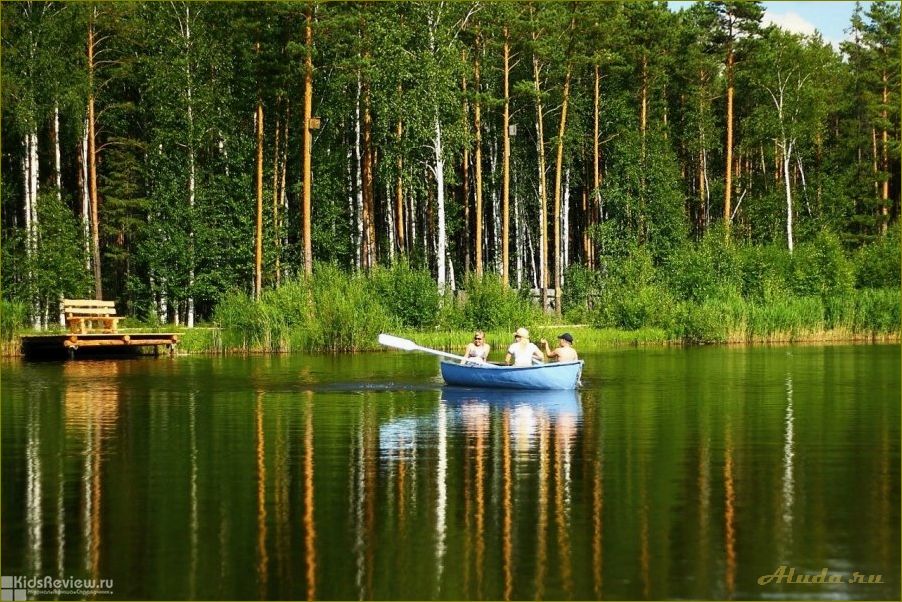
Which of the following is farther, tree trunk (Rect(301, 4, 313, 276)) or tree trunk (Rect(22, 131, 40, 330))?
tree trunk (Rect(22, 131, 40, 330))

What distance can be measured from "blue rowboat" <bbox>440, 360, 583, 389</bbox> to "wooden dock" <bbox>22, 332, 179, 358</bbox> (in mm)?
14726

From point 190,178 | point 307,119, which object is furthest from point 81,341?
point 190,178

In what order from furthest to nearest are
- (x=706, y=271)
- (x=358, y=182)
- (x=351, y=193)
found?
1. (x=351, y=193)
2. (x=358, y=182)
3. (x=706, y=271)

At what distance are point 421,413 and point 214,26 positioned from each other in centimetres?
3419

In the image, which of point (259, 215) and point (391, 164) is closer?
point (259, 215)

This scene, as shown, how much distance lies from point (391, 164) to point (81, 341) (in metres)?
16.2

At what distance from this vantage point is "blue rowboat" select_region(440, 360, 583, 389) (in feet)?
95.7

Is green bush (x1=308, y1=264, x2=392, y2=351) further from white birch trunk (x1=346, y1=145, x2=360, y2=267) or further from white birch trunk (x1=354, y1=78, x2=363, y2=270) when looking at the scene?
white birch trunk (x1=346, y1=145, x2=360, y2=267)

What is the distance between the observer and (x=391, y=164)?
53.8 meters

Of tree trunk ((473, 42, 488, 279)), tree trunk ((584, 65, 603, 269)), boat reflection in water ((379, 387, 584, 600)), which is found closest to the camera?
boat reflection in water ((379, 387, 584, 600))

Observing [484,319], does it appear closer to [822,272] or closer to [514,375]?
[822,272]

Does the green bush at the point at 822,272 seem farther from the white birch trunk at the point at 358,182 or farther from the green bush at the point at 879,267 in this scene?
the white birch trunk at the point at 358,182

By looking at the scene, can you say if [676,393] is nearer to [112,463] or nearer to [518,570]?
[112,463]

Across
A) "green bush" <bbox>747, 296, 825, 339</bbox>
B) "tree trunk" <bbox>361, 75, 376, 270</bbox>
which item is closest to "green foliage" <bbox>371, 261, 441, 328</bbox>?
"tree trunk" <bbox>361, 75, 376, 270</bbox>
